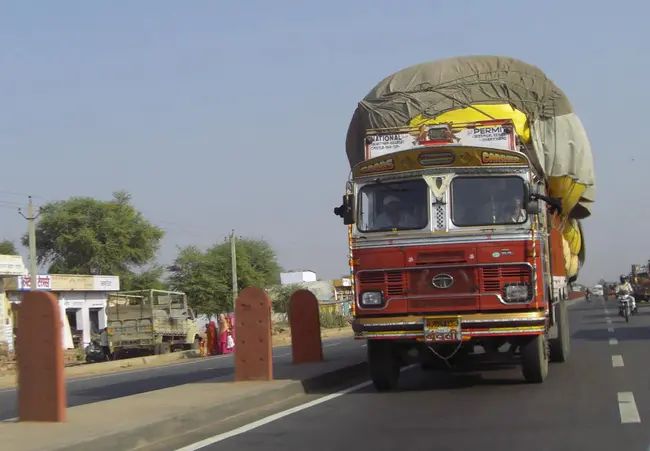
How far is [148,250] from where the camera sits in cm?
7925

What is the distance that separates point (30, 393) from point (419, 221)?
5.41m

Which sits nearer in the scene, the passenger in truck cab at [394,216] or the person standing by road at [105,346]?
the passenger in truck cab at [394,216]

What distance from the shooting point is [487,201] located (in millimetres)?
11805

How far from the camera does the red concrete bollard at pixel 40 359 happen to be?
885 cm

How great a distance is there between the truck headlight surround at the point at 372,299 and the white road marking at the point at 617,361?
205 inches

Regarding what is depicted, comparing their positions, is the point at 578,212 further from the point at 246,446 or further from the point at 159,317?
the point at 159,317

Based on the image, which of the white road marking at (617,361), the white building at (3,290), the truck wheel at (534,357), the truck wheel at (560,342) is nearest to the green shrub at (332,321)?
the white building at (3,290)

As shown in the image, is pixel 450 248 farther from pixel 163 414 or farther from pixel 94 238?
pixel 94 238

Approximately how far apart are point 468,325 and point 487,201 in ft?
5.40

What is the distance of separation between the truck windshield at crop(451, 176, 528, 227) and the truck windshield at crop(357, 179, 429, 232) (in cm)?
43

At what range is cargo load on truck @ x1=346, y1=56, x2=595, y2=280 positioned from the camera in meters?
14.4

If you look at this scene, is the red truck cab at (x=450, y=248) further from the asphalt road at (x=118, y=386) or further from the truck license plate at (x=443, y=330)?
the asphalt road at (x=118, y=386)

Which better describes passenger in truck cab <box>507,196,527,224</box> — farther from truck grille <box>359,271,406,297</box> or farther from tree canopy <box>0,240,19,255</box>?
tree canopy <box>0,240,19,255</box>

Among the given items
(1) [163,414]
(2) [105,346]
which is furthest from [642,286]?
(1) [163,414]
